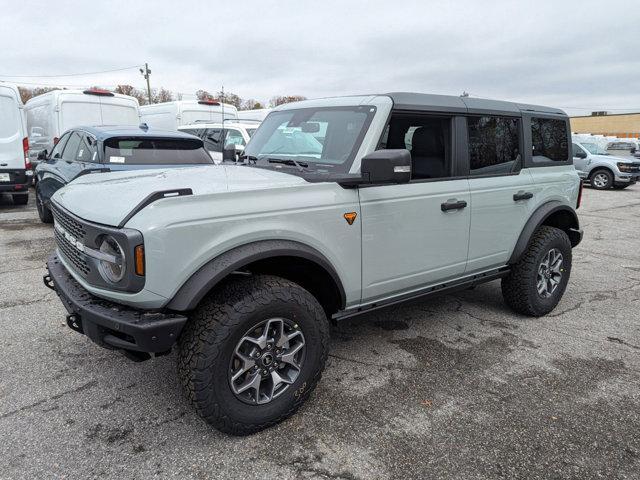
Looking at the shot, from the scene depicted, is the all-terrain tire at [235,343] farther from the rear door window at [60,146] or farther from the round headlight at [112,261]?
the rear door window at [60,146]

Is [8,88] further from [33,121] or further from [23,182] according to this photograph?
[33,121]

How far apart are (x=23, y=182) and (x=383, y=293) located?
30.9 feet

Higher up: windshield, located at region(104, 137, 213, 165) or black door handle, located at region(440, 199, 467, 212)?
windshield, located at region(104, 137, 213, 165)

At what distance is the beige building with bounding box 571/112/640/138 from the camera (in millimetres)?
55406

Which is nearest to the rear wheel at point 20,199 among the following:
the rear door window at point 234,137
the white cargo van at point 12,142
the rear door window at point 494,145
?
the white cargo van at point 12,142

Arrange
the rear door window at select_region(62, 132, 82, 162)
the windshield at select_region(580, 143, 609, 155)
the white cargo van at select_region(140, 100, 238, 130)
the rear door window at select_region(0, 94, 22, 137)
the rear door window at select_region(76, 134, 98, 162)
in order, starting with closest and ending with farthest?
the rear door window at select_region(76, 134, 98, 162)
the rear door window at select_region(62, 132, 82, 162)
the rear door window at select_region(0, 94, 22, 137)
the white cargo van at select_region(140, 100, 238, 130)
the windshield at select_region(580, 143, 609, 155)

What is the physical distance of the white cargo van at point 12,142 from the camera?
9453mm

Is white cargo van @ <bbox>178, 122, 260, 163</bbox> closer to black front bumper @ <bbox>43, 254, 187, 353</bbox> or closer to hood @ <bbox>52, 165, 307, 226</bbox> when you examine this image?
hood @ <bbox>52, 165, 307, 226</bbox>

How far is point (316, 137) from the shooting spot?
338 centimetres

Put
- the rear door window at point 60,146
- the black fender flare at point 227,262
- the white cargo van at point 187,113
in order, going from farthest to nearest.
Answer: the white cargo van at point 187,113 → the rear door window at point 60,146 → the black fender flare at point 227,262

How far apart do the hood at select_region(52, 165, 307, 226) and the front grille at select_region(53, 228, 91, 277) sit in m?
0.22

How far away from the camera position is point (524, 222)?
4.14 m

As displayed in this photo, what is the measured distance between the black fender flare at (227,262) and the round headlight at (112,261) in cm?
29

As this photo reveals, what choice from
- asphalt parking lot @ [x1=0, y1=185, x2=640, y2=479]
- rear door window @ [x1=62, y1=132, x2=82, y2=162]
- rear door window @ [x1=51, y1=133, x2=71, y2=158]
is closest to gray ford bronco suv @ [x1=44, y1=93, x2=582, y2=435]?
asphalt parking lot @ [x1=0, y1=185, x2=640, y2=479]
